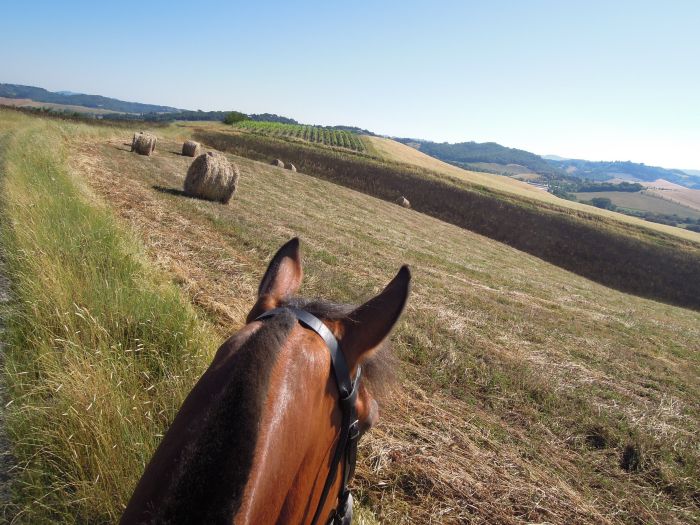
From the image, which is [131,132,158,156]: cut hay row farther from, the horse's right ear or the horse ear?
the horse ear

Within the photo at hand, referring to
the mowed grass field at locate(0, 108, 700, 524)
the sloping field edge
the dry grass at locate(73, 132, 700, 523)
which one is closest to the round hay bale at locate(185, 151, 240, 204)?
the dry grass at locate(73, 132, 700, 523)

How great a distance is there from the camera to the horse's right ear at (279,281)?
4.91ft

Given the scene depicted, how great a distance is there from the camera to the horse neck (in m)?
0.95

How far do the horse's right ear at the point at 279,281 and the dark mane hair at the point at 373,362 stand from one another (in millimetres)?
73

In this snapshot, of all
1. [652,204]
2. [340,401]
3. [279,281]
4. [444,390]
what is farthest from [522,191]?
[652,204]

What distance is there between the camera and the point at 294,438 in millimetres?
1068

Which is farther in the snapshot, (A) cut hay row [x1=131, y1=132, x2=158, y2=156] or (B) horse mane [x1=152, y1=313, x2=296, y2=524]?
(A) cut hay row [x1=131, y1=132, x2=158, y2=156]

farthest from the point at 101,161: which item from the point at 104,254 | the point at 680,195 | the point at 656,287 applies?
the point at 680,195

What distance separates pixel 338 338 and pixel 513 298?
10406mm

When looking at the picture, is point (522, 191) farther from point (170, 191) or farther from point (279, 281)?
point (279, 281)

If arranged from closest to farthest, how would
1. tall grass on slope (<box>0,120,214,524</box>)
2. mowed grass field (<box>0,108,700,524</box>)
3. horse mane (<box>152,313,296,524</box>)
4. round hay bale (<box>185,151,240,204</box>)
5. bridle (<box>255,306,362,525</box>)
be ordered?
1. horse mane (<box>152,313,296,524</box>)
2. bridle (<box>255,306,362,525</box>)
3. tall grass on slope (<box>0,120,214,524</box>)
4. mowed grass field (<box>0,108,700,524</box>)
5. round hay bale (<box>185,151,240,204</box>)

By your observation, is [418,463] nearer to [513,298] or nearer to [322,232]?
[513,298]

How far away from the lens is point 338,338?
1370 millimetres

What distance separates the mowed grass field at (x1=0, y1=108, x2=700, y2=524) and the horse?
403mm
